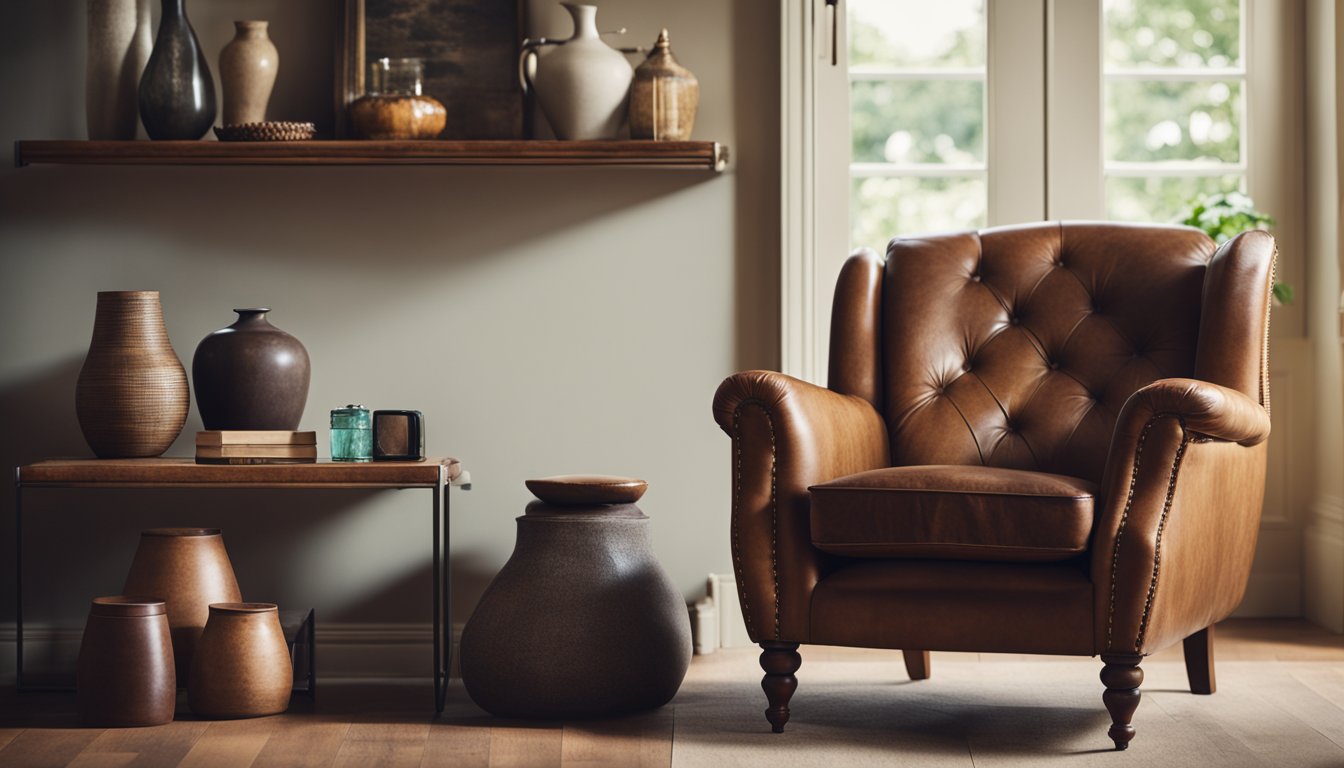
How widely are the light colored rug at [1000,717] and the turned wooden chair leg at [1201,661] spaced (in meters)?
0.02

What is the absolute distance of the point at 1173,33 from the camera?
3.42m

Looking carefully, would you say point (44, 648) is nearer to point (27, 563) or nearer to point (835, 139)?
point (27, 563)

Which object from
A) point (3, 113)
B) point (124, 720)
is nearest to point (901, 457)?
point (124, 720)

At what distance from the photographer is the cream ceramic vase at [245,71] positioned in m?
2.95

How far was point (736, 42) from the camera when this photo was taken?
314 cm

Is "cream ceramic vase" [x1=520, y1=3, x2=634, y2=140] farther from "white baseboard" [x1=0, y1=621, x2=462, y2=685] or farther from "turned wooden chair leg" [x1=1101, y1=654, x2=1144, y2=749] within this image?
"turned wooden chair leg" [x1=1101, y1=654, x2=1144, y2=749]

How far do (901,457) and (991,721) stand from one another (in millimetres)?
530

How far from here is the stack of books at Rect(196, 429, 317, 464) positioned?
2627 mm

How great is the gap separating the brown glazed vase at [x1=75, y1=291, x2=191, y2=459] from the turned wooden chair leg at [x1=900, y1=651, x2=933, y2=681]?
1.59 metres

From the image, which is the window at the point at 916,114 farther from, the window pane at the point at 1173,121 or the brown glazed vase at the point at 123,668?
the brown glazed vase at the point at 123,668

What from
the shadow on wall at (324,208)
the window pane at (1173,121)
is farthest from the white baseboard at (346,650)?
the window pane at (1173,121)

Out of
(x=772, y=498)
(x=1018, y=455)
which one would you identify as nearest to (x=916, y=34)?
(x=1018, y=455)

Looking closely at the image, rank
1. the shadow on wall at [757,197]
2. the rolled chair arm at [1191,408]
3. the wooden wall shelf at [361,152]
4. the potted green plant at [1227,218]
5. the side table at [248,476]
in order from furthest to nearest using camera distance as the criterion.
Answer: the potted green plant at [1227,218] → the shadow on wall at [757,197] → the wooden wall shelf at [361,152] → the side table at [248,476] → the rolled chair arm at [1191,408]

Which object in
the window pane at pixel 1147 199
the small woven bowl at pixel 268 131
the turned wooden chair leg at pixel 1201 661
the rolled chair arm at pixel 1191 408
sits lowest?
the turned wooden chair leg at pixel 1201 661
